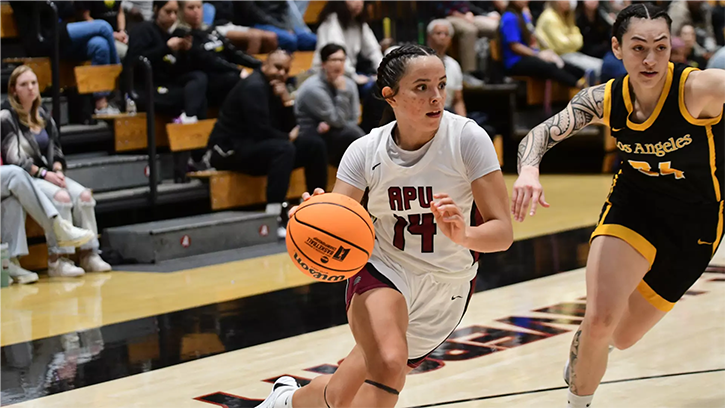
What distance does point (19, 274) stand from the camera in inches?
295

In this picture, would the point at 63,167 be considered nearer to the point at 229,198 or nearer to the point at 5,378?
the point at 229,198

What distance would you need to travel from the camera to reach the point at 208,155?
9227 mm

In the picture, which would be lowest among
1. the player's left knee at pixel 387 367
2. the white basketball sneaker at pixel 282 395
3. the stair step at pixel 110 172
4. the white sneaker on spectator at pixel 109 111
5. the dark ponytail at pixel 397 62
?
the stair step at pixel 110 172

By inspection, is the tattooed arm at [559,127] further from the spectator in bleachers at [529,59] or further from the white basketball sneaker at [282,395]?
the spectator in bleachers at [529,59]

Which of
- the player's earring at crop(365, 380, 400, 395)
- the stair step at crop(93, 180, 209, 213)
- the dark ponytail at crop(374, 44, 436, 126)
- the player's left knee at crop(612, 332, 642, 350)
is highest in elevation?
the dark ponytail at crop(374, 44, 436, 126)

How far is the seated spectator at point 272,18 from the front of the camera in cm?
1077

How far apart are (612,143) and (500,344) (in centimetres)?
817

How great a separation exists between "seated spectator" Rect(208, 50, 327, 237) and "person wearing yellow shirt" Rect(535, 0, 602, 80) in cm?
485

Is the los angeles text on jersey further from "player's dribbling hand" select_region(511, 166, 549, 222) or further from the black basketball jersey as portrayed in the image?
"player's dribbling hand" select_region(511, 166, 549, 222)

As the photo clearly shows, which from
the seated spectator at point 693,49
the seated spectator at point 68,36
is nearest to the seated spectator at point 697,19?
the seated spectator at point 693,49

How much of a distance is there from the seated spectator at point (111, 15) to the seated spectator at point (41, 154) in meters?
1.89

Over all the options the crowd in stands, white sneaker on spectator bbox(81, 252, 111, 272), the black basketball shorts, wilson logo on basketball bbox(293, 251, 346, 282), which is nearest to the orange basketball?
wilson logo on basketball bbox(293, 251, 346, 282)

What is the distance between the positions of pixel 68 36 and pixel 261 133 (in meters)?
1.88

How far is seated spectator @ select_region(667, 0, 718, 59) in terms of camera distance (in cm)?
1346
